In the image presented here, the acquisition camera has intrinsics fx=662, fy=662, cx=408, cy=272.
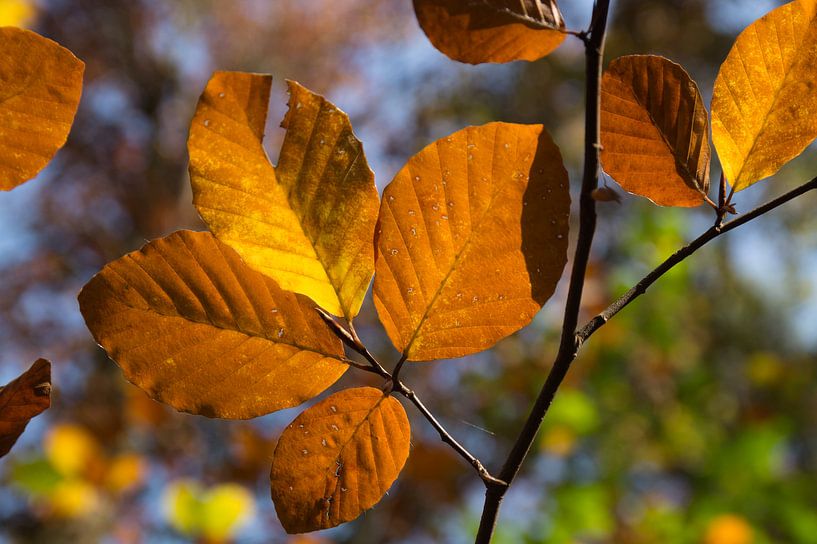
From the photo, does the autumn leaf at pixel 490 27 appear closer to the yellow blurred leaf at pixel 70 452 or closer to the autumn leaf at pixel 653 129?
the autumn leaf at pixel 653 129

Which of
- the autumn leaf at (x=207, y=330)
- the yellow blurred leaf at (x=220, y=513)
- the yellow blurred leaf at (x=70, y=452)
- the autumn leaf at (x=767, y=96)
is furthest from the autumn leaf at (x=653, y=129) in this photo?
the yellow blurred leaf at (x=70, y=452)

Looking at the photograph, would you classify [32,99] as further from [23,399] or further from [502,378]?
[502,378]

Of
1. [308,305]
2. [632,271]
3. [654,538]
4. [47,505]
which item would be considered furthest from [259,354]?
[47,505]

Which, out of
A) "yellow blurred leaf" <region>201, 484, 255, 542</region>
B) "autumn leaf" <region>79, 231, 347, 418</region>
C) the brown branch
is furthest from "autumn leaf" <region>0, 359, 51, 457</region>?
"yellow blurred leaf" <region>201, 484, 255, 542</region>

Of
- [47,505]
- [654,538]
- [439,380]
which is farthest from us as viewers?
[439,380]

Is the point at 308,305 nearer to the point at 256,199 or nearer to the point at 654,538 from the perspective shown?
the point at 256,199

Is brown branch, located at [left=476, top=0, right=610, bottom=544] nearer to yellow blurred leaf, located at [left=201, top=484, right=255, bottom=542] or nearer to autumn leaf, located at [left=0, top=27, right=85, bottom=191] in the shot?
autumn leaf, located at [left=0, top=27, right=85, bottom=191]

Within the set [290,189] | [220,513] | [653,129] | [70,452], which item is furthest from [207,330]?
[70,452]
